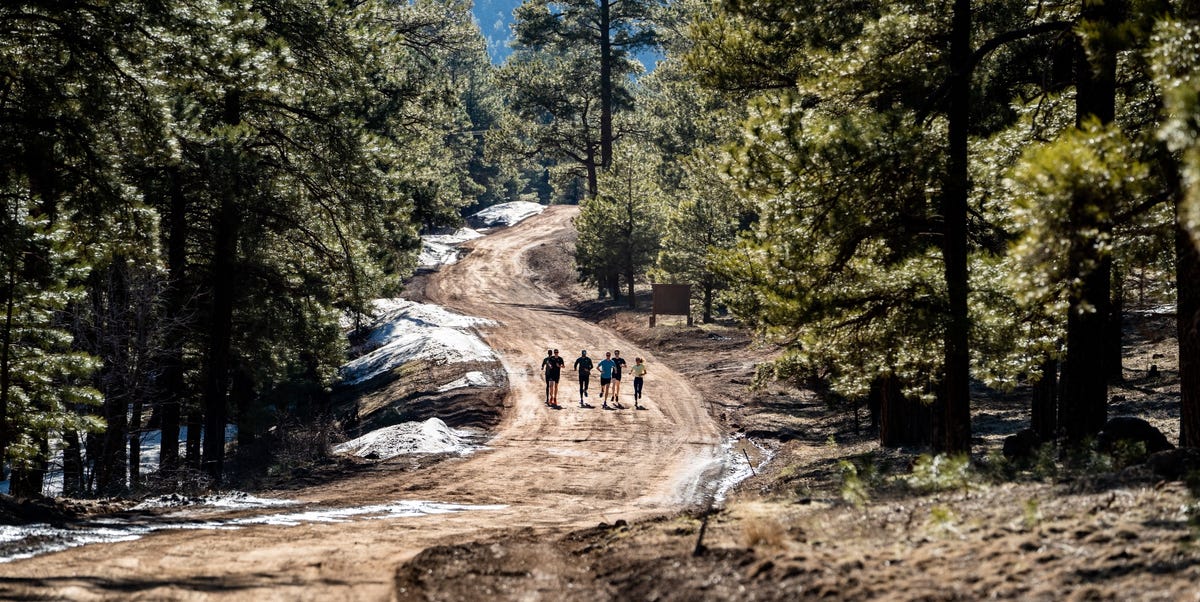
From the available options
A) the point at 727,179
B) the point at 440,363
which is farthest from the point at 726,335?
the point at 727,179

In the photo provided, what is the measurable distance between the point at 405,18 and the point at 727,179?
65.1 feet

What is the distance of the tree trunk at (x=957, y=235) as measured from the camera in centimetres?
1248

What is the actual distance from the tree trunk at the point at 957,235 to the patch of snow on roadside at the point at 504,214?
64.3 metres

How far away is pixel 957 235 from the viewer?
41.1ft

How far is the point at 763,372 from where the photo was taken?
2095cm

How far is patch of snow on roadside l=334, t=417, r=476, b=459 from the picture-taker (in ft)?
71.3

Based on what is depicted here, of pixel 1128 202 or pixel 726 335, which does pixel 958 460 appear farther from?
pixel 726 335

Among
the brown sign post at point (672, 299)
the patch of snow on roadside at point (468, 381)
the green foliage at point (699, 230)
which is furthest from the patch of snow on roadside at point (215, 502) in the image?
the brown sign post at point (672, 299)

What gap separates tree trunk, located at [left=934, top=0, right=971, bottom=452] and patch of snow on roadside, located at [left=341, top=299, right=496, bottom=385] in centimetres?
2176

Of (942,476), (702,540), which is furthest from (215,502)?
(942,476)

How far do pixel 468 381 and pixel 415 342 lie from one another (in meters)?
6.74

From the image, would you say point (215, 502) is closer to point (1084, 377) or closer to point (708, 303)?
point (1084, 377)

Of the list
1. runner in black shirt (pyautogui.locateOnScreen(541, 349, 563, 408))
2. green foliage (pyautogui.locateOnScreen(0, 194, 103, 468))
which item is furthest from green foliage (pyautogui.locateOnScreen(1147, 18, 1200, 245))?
runner in black shirt (pyautogui.locateOnScreen(541, 349, 563, 408))

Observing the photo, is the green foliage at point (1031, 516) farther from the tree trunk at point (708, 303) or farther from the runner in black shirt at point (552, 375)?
the tree trunk at point (708, 303)
